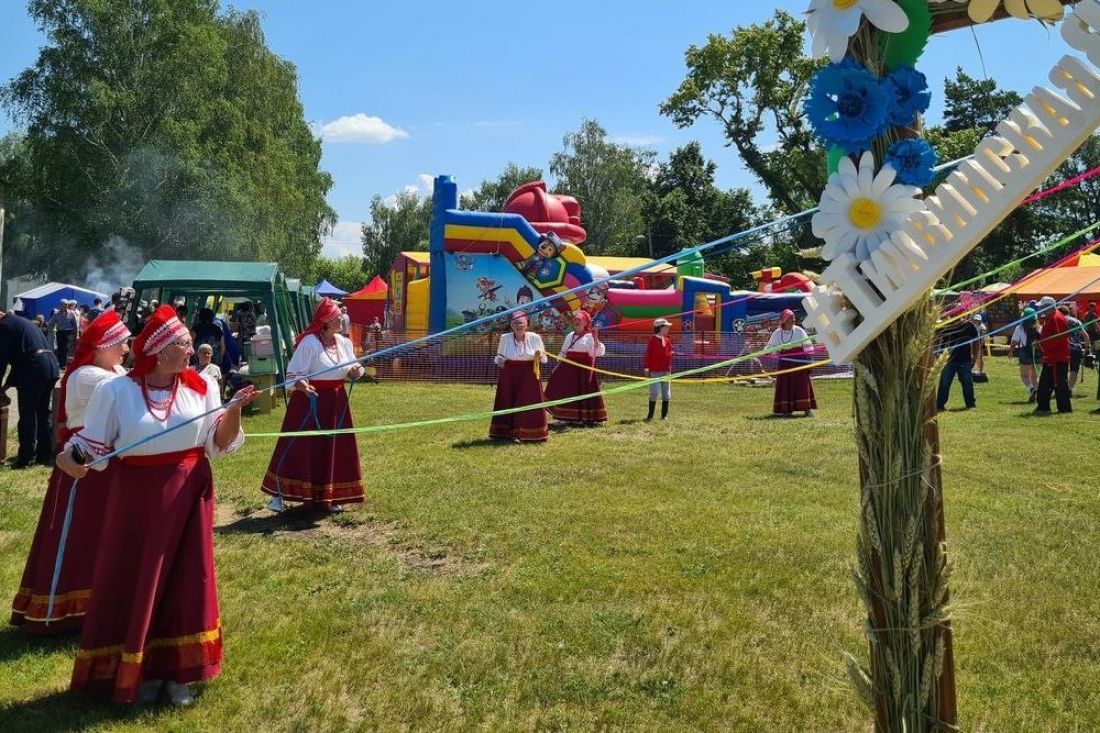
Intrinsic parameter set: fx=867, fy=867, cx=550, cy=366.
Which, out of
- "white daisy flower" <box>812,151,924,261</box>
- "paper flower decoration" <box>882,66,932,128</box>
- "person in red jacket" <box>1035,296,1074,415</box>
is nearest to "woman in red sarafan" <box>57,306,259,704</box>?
"white daisy flower" <box>812,151,924,261</box>

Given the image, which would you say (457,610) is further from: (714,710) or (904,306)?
(904,306)

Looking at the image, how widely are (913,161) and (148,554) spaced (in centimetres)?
347

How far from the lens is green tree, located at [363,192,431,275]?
61938 millimetres

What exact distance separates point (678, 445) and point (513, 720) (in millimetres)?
7050

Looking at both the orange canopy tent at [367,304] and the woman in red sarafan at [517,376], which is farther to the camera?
the orange canopy tent at [367,304]

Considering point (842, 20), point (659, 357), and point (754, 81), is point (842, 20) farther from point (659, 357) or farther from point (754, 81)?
point (754, 81)

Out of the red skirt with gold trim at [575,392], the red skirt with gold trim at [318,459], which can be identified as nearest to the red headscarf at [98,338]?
the red skirt with gold trim at [318,459]

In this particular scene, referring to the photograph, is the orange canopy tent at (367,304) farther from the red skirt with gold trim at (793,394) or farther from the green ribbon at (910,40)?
the green ribbon at (910,40)

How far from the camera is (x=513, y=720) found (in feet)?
12.7

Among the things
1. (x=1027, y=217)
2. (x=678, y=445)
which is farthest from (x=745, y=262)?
(x=678, y=445)

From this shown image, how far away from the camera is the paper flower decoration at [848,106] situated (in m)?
2.35

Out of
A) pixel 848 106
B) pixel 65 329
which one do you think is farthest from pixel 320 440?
pixel 65 329

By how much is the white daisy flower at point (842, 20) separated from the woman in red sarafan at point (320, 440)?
530 cm

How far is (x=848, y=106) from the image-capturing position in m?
2.39
